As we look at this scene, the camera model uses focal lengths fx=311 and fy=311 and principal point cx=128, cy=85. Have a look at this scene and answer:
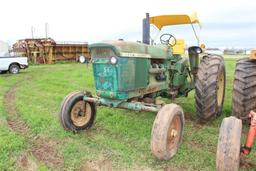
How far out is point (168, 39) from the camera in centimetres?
656

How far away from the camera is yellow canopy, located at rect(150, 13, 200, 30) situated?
22.5ft

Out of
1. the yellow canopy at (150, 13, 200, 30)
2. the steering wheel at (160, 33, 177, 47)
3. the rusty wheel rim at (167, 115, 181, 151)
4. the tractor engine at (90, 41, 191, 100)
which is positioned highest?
the yellow canopy at (150, 13, 200, 30)

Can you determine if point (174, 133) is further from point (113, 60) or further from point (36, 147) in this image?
point (36, 147)

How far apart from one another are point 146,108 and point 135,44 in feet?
3.49

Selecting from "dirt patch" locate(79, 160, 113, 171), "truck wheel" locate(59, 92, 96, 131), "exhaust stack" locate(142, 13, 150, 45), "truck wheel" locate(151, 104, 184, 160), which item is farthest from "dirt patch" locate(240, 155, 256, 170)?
"exhaust stack" locate(142, 13, 150, 45)

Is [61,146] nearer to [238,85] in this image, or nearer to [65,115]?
[65,115]

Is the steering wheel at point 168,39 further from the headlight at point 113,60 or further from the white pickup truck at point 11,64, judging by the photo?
the white pickup truck at point 11,64

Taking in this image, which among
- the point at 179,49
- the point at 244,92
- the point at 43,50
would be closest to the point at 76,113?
the point at 179,49

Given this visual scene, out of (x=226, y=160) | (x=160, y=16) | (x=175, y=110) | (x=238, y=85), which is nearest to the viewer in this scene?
(x=226, y=160)

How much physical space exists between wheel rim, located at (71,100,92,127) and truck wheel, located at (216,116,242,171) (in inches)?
111

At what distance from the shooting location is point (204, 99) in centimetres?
568

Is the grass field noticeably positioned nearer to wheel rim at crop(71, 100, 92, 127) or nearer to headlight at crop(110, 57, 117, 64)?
wheel rim at crop(71, 100, 92, 127)

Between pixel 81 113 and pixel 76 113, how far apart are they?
0.10 metres

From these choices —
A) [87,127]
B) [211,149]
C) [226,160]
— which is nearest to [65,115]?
[87,127]
